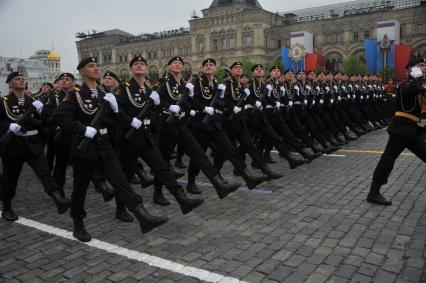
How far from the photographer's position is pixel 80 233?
489cm

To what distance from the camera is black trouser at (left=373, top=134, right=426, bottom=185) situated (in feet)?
18.3

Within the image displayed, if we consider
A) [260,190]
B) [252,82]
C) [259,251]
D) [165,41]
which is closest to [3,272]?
[259,251]

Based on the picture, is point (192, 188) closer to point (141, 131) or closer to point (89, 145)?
point (141, 131)

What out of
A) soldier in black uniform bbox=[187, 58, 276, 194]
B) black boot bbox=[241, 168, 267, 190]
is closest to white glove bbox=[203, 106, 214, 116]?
soldier in black uniform bbox=[187, 58, 276, 194]

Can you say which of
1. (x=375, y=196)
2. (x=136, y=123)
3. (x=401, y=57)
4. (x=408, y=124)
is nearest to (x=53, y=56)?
(x=401, y=57)

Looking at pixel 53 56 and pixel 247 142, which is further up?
pixel 53 56

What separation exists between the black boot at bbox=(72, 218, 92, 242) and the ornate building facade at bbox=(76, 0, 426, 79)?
2185 inches

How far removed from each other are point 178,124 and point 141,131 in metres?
0.81

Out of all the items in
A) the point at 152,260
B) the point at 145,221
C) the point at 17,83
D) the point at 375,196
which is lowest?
the point at 152,260

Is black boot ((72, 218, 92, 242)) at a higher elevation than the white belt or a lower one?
lower

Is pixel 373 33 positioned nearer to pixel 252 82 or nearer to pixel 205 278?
pixel 252 82

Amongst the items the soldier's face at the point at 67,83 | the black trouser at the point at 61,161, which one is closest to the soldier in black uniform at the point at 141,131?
the black trouser at the point at 61,161

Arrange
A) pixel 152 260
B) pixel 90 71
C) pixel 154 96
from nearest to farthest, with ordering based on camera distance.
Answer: pixel 152 260, pixel 90 71, pixel 154 96

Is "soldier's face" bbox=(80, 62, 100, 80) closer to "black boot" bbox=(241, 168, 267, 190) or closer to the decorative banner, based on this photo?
"black boot" bbox=(241, 168, 267, 190)
